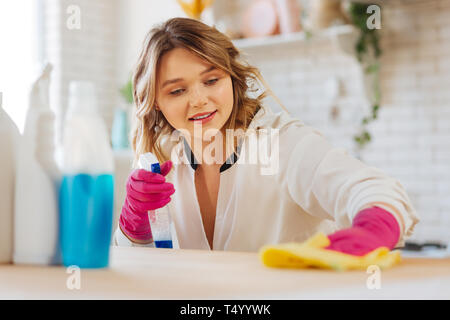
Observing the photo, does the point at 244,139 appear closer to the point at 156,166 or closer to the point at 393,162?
the point at 156,166

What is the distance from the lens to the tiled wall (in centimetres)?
251

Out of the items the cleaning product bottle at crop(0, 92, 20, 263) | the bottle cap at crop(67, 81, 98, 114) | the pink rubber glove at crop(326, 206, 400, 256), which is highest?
the bottle cap at crop(67, 81, 98, 114)

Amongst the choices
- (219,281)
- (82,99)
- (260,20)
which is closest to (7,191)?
(82,99)

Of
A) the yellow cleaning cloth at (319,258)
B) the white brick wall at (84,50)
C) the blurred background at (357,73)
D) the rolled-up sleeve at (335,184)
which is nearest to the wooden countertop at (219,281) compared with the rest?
the yellow cleaning cloth at (319,258)

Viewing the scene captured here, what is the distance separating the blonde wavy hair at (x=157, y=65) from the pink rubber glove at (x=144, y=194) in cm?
32

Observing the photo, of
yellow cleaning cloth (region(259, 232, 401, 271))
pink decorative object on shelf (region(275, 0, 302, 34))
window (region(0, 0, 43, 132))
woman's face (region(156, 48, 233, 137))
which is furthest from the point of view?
window (region(0, 0, 43, 132))

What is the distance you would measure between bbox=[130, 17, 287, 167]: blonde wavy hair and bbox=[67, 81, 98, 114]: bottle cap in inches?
25.1

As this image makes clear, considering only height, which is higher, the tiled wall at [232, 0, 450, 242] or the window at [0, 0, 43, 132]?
the window at [0, 0, 43, 132]

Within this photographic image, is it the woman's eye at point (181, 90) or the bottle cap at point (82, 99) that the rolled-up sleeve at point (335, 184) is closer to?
the woman's eye at point (181, 90)

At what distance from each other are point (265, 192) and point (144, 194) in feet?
1.32

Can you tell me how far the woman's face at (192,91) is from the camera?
1319 millimetres

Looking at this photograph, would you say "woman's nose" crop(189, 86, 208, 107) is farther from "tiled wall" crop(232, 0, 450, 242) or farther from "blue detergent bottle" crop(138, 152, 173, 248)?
"tiled wall" crop(232, 0, 450, 242)

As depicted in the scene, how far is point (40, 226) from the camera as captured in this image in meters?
0.70

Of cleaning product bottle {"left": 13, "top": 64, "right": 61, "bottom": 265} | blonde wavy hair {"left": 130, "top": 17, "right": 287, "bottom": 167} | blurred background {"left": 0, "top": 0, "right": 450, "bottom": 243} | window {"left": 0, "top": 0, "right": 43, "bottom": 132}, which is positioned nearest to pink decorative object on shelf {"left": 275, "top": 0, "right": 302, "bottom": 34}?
blurred background {"left": 0, "top": 0, "right": 450, "bottom": 243}
